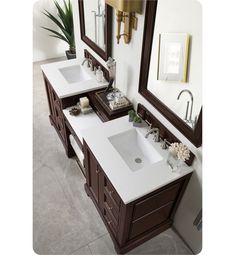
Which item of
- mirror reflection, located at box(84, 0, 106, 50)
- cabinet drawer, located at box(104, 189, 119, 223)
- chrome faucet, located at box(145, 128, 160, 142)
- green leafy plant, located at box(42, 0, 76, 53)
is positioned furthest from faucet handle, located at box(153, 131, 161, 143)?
green leafy plant, located at box(42, 0, 76, 53)

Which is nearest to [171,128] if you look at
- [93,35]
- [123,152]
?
[123,152]

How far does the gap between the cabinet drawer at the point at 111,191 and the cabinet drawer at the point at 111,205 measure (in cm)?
5

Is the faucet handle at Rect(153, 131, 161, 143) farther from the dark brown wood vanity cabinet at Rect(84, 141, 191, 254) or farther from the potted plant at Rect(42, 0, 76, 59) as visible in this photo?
the potted plant at Rect(42, 0, 76, 59)

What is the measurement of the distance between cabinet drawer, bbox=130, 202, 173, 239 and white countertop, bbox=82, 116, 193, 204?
0.39m

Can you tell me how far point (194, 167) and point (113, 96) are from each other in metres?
1.00

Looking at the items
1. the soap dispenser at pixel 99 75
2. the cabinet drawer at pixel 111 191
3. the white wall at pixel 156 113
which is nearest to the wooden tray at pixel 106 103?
the white wall at pixel 156 113

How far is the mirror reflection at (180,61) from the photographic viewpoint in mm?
1317

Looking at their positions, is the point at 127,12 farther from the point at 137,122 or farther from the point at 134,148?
the point at 134,148

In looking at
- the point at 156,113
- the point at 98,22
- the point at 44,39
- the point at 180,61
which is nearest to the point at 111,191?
the point at 156,113

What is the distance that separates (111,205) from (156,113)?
791 millimetres

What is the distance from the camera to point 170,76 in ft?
5.25

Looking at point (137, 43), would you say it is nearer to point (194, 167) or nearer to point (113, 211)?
point (194, 167)

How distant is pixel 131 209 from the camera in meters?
1.53

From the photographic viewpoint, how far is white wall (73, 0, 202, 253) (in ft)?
5.44
